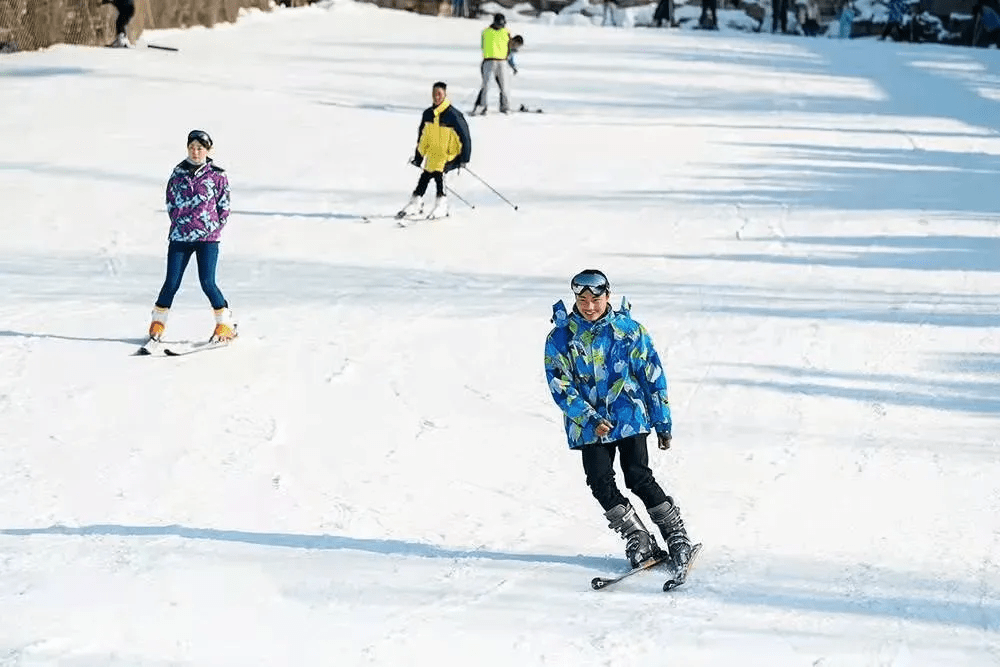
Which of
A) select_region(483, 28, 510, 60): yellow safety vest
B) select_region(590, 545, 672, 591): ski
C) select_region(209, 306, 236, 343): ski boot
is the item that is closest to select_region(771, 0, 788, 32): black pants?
select_region(483, 28, 510, 60): yellow safety vest

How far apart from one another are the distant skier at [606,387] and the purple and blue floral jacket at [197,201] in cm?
456

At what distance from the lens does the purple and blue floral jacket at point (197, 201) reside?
1062 centimetres

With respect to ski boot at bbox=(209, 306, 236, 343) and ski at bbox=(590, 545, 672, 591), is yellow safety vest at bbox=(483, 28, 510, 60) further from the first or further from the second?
ski at bbox=(590, 545, 672, 591)

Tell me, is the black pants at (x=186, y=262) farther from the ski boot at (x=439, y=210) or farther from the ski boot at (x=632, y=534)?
the ski boot at (x=439, y=210)

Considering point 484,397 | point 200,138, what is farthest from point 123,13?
point 484,397

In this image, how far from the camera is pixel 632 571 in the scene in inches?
275

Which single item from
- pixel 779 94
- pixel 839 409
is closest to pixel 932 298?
pixel 839 409

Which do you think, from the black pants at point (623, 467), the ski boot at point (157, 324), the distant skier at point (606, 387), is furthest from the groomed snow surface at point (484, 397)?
the distant skier at point (606, 387)

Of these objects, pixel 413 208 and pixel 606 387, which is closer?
pixel 606 387

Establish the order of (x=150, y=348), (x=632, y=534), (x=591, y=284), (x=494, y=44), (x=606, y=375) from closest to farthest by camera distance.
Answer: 1. (x=591, y=284)
2. (x=606, y=375)
3. (x=632, y=534)
4. (x=150, y=348)
5. (x=494, y=44)

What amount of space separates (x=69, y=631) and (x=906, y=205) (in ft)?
41.6

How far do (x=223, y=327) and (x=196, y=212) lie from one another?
1.00m

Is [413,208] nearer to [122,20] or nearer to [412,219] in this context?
[412,219]

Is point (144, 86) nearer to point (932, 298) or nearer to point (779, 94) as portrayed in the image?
point (779, 94)
